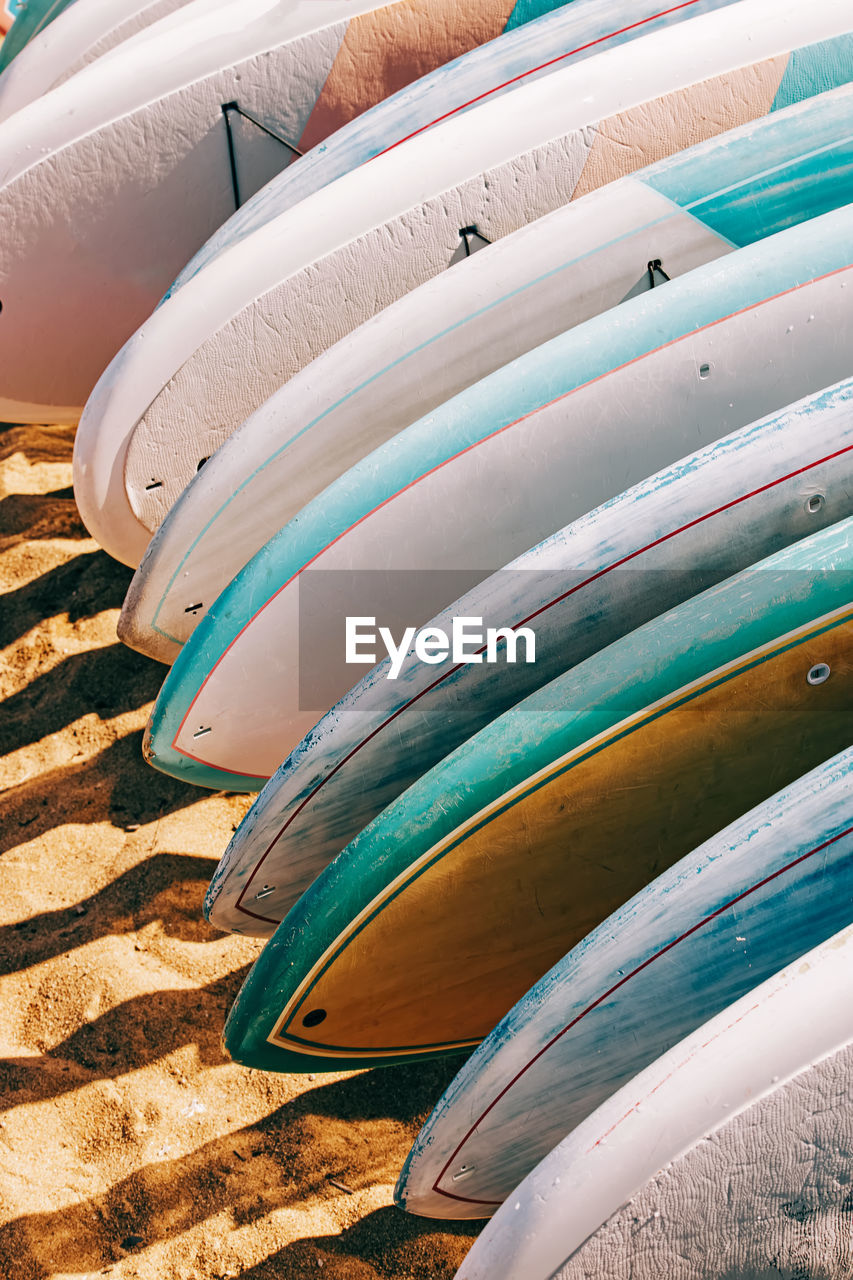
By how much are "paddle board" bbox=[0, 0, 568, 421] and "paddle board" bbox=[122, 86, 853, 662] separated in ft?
3.57

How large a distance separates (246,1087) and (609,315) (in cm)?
197

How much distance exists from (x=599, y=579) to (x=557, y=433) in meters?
0.47

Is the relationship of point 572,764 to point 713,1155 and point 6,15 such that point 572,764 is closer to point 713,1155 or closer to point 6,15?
point 713,1155

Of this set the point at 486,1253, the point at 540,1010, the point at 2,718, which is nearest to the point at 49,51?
the point at 2,718

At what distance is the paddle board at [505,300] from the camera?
2.89m

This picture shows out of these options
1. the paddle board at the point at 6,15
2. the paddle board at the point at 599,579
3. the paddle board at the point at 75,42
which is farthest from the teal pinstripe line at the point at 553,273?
the paddle board at the point at 6,15

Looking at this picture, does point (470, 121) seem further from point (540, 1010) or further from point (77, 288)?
point (540, 1010)

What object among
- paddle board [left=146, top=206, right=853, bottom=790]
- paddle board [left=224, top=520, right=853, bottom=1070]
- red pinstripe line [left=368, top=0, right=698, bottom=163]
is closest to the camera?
paddle board [left=224, top=520, right=853, bottom=1070]

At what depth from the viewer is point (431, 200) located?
3131 millimetres

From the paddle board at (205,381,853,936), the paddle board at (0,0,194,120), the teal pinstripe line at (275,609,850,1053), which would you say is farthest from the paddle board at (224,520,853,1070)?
the paddle board at (0,0,194,120)

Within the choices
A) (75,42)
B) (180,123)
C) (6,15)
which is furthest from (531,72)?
(6,15)

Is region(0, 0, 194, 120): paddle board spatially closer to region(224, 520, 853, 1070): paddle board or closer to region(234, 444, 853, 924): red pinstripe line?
region(234, 444, 853, 924): red pinstripe line

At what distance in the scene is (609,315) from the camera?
8.87 ft

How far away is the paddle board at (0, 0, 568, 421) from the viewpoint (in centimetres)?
358
